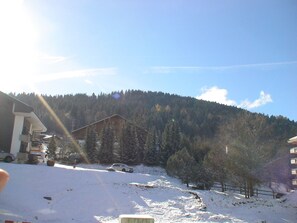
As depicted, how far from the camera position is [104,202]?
27.1m

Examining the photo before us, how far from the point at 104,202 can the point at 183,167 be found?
867 inches

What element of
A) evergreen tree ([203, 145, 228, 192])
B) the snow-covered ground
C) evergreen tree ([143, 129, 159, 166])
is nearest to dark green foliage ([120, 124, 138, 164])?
evergreen tree ([143, 129, 159, 166])

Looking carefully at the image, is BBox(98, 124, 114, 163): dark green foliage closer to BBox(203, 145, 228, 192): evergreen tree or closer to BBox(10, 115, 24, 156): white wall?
BBox(203, 145, 228, 192): evergreen tree

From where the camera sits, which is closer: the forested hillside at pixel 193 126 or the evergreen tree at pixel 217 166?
the forested hillside at pixel 193 126

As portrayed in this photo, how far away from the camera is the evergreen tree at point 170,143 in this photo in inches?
2660

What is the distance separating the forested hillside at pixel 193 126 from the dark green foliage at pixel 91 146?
9.74 metres

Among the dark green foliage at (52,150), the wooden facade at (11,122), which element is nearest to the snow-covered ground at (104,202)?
the wooden facade at (11,122)

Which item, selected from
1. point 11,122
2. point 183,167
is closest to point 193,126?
point 183,167

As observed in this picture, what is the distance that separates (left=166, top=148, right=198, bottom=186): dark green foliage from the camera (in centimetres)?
4569

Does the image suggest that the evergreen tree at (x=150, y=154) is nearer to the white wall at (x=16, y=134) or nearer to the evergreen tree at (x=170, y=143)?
the evergreen tree at (x=170, y=143)

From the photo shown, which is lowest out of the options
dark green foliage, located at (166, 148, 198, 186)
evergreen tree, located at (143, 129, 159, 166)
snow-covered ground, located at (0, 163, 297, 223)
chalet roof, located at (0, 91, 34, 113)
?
snow-covered ground, located at (0, 163, 297, 223)

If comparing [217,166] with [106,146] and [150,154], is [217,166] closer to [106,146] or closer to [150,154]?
[150,154]

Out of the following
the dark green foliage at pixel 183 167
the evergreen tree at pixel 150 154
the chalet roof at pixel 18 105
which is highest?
the chalet roof at pixel 18 105

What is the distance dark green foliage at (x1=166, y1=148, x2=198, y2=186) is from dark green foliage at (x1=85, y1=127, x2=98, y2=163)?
19.9 meters
